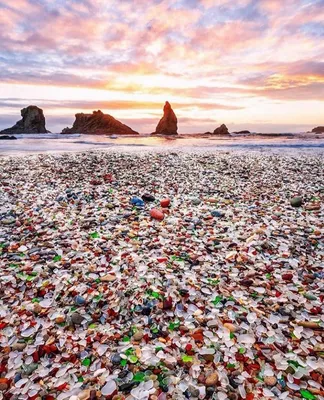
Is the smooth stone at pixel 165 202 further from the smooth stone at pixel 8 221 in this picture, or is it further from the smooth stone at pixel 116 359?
the smooth stone at pixel 116 359

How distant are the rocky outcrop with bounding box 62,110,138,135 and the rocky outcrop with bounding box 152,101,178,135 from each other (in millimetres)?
10711

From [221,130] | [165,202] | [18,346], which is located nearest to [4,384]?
[18,346]

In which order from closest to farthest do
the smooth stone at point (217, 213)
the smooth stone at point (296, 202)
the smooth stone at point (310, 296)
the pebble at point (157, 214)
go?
Result: 1. the smooth stone at point (310, 296)
2. the pebble at point (157, 214)
3. the smooth stone at point (217, 213)
4. the smooth stone at point (296, 202)

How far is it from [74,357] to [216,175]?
930 centimetres

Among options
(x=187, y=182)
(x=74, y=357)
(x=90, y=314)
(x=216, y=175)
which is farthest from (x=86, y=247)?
(x=216, y=175)

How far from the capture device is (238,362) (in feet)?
9.22

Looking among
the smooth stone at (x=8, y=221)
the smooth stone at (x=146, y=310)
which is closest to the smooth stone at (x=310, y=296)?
the smooth stone at (x=146, y=310)

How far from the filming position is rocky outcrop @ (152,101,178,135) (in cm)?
8281

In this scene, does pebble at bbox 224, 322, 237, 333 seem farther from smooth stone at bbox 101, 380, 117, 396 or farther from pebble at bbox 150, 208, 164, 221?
pebble at bbox 150, 208, 164, 221

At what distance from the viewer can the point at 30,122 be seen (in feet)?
294

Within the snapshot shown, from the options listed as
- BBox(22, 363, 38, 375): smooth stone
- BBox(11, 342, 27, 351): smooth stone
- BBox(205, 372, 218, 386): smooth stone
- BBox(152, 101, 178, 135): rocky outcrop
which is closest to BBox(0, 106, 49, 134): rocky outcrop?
BBox(152, 101, 178, 135): rocky outcrop

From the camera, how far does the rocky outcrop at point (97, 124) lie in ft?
295

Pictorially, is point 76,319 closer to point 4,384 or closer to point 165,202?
point 4,384

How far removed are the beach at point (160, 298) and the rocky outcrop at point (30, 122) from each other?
3651 inches
